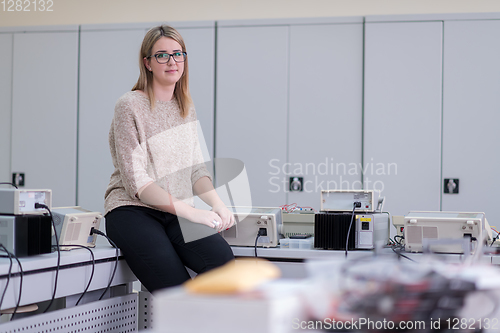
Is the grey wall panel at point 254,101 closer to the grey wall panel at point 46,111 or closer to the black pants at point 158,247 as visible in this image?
the grey wall panel at point 46,111

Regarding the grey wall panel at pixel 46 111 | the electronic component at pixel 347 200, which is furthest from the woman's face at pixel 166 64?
the grey wall panel at pixel 46 111

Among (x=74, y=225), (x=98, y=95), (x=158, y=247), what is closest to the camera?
(x=158, y=247)

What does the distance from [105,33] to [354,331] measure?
3348mm

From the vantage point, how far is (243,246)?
1870 mm

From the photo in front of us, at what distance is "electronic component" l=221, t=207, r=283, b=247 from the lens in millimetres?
1842

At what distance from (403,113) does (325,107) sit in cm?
51

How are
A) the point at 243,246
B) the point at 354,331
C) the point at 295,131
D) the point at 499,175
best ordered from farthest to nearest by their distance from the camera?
the point at 295,131, the point at 499,175, the point at 243,246, the point at 354,331

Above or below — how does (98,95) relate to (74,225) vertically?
above

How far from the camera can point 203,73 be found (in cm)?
343

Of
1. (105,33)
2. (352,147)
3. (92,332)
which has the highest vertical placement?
(105,33)

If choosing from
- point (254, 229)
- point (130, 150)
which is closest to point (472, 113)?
point (254, 229)

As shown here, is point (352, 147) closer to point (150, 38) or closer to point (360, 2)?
point (360, 2)

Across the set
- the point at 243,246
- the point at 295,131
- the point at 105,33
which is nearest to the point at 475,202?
→ the point at 295,131

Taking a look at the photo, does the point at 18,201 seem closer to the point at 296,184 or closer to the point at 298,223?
the point at 298,223
